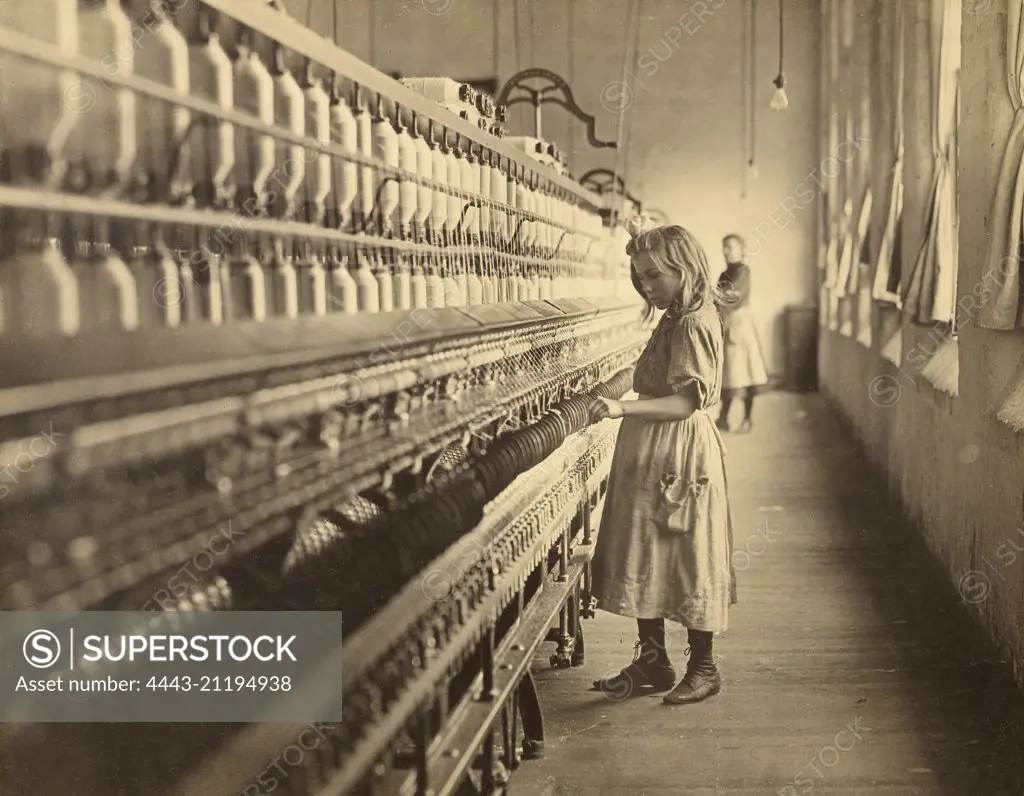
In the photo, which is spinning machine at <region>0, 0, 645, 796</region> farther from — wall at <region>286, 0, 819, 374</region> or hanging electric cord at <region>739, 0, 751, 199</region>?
hanging electric cord at <region>739, 0, 751, 199</region>

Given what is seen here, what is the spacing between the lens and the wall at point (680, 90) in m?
13.2

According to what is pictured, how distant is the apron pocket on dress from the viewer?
3379 mm

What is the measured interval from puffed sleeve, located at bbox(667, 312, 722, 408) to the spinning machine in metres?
0.51

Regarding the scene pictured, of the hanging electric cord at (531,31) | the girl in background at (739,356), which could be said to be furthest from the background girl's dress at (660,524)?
the hanging electric cord at (531,31)

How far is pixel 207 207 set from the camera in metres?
1.93

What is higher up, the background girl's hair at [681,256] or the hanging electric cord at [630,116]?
the hanging electric cord at [630,116]

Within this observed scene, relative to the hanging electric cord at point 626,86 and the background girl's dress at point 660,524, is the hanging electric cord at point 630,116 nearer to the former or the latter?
the hanging electric cord at point 626,86

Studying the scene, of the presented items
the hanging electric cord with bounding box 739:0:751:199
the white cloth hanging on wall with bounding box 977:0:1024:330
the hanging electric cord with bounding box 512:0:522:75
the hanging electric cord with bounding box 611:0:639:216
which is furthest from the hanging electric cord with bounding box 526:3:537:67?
the white cloth hanging on wall with bounding box 977:0:1024:330

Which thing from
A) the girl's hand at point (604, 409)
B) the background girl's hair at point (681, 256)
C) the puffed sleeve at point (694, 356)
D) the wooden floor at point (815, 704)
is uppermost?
the background girl's hair at point (681, 256)

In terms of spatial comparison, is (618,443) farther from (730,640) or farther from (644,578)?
(730,640)

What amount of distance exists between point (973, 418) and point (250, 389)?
11.4 ft

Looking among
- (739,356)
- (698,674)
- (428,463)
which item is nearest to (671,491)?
(698,674)

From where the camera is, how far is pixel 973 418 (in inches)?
168

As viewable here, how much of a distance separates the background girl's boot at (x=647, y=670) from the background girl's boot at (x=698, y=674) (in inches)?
3.4
